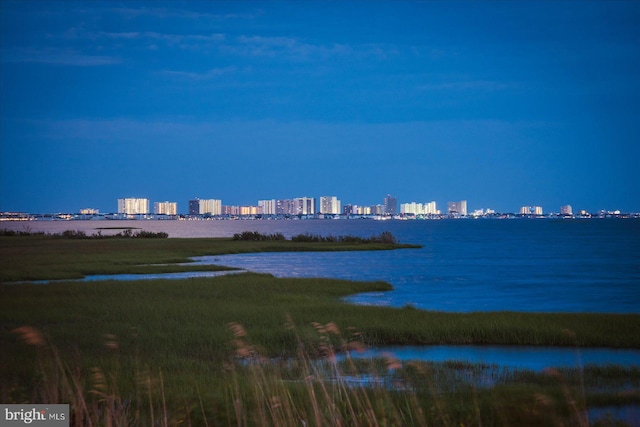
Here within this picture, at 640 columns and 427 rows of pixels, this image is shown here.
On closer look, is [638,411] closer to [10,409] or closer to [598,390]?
[598,390]

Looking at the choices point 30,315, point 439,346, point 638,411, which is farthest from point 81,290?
point 638,411

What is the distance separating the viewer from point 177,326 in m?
21.4

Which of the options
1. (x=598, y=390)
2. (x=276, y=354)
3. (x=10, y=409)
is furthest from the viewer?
(x=276, y=354)

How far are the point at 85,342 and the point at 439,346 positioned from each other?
1047 cm

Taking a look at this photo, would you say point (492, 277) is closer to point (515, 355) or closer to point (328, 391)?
point (515, 355)

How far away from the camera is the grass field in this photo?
9.50 metres
